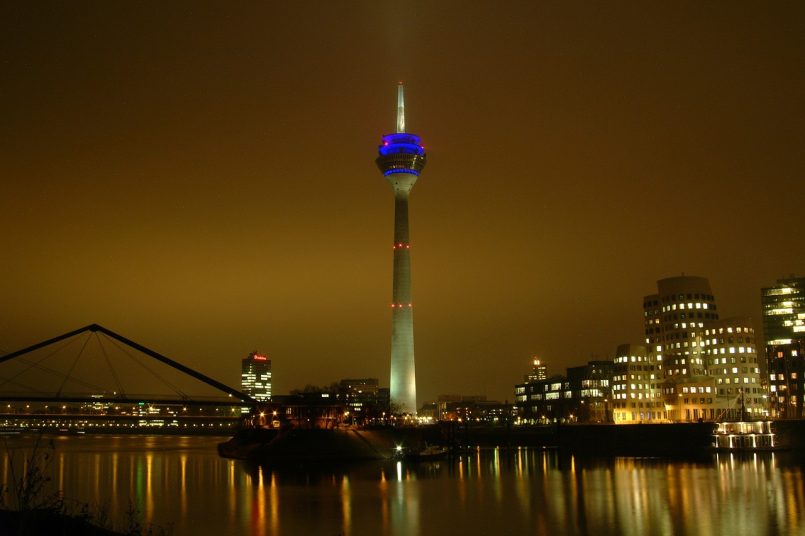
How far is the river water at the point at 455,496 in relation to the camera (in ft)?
130

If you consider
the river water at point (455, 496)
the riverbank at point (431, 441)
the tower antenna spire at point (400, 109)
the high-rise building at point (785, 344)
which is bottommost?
the river water at point (455, 496)

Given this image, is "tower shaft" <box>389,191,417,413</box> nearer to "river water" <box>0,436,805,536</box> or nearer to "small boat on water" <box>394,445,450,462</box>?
"small boat on water" <box>394,445,450,462</box>

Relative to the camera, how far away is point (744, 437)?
9212 centimetres

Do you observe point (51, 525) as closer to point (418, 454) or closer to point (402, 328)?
point (418, 454)

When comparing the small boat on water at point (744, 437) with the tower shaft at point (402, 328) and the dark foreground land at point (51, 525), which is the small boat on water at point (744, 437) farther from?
the dark foreground land at point (51, 525)

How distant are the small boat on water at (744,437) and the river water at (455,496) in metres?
10.1

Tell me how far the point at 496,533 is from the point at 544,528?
8.46ft

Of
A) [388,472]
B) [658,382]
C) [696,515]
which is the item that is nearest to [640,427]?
[658,382]

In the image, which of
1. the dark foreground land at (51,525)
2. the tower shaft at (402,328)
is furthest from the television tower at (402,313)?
the dark foreground land at (51,525)

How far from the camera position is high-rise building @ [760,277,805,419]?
371 feet

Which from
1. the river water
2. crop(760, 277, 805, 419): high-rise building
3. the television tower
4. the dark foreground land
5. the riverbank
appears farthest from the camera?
the television tower

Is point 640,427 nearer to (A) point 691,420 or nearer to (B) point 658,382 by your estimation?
(A) point 691,420

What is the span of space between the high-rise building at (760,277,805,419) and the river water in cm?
3590

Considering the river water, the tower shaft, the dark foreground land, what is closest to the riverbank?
the river water
